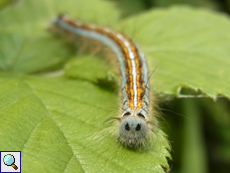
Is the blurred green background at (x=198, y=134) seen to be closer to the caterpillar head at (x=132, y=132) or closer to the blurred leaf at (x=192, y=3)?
the caterpillar head at (x=132, y=132)

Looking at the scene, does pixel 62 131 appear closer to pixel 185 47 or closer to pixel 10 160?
pixel 10 160

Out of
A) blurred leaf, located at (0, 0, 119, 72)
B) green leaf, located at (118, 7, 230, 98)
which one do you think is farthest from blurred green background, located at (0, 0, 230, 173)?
green leaf, located at (118, 7, 230, 98)

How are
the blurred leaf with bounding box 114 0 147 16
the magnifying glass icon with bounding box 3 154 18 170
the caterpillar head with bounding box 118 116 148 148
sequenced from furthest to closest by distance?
the blurred leaf with bounding box 114 0 147 16 → the caterpillar head with bounding box 118 116 148 148 → the magnifying glass icon with bounding box 3 154 18 170

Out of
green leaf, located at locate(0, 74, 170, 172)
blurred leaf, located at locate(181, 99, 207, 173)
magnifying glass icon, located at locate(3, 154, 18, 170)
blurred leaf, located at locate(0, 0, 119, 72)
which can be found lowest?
magnifying glass icon, located at locate(3, 154, 18, 170)

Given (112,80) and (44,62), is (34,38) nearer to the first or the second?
(44,62)

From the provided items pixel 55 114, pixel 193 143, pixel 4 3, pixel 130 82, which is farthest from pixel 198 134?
pixel 4 3

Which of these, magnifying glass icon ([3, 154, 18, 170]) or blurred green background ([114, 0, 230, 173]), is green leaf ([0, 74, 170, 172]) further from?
blurred green background ([114, 0, 230, 173])
